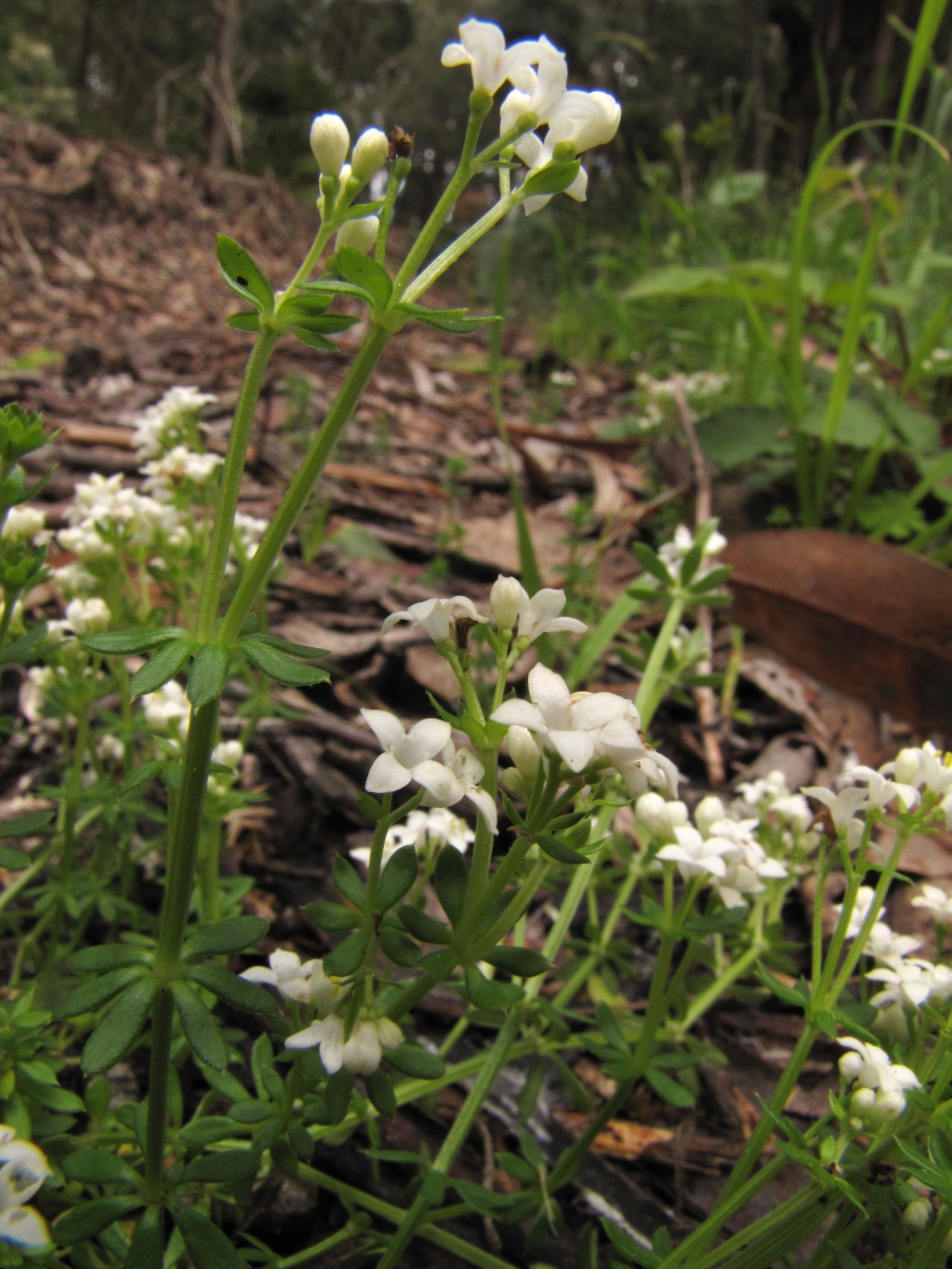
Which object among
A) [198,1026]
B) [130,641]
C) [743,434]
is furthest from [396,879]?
[743,434]

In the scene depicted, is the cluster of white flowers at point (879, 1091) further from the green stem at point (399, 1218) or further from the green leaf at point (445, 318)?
the green leaf at point (445, 318)

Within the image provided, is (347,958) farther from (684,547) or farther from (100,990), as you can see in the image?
(684,547)

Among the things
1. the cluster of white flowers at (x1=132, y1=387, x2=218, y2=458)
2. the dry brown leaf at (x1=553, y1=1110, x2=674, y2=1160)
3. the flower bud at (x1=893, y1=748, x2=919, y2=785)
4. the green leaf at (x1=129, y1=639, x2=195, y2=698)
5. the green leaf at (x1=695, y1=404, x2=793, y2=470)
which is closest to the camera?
the green leaf at (x1=129, y1=639, x2=195, y2=698)

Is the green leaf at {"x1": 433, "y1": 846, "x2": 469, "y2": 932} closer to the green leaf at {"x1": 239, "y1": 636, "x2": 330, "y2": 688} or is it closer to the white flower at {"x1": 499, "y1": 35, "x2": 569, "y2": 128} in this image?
the green leaf at {"x1": 239, "y1": 636, "x2": 330, "y2": 688}

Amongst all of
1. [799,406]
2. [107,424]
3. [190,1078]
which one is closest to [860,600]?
[799,406]

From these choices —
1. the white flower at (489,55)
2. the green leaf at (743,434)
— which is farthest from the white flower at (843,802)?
the green leaf at (743,434)

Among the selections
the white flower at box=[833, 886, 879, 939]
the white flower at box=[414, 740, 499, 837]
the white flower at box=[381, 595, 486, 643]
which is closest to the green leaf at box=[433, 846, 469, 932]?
the white flower at box=[414, 740, 499, 837]

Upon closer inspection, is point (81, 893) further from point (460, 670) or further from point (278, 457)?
point (278, 457)
